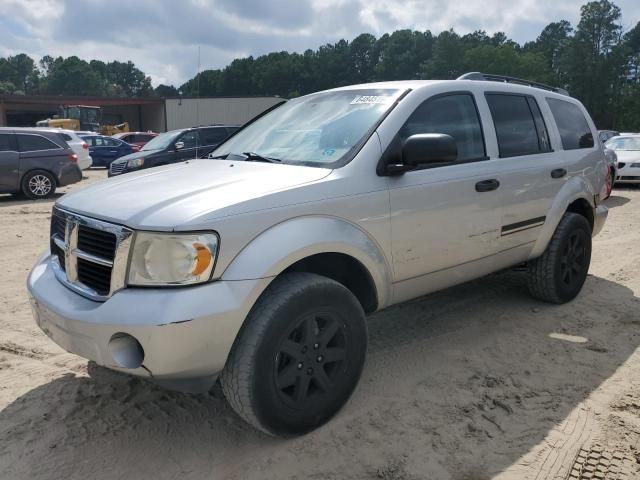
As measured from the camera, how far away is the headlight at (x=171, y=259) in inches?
96.8

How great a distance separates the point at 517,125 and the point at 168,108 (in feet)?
156

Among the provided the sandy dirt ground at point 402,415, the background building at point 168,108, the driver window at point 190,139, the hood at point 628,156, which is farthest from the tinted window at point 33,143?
the background building at point 168,108

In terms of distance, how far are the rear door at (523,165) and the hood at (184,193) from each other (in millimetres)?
1652

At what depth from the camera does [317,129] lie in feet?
11.6

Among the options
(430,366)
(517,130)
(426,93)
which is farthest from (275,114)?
(430,366)

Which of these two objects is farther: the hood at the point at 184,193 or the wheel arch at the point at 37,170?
the wheel arch at the point at 37,170

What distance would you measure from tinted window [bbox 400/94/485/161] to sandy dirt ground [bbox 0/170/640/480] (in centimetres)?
143

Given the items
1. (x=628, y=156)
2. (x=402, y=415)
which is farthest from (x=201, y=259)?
(x=628, y=156)

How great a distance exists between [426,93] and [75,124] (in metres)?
35.7

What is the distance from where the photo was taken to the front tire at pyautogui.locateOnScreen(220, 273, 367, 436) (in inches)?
102

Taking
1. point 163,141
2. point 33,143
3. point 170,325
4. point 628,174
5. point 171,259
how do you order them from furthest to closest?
point 628,174, point 163,141, point 33,143, point 171,259, point 170,325

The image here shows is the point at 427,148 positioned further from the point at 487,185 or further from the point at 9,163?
the point at 9,163

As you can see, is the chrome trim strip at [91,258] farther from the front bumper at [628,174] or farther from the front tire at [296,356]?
the front bumper at [628,174]

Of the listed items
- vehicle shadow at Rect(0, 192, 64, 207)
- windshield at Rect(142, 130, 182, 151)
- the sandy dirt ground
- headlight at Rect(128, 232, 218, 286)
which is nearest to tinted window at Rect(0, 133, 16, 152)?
vehicle shadow at Rect(0, 192, 64, 207)
